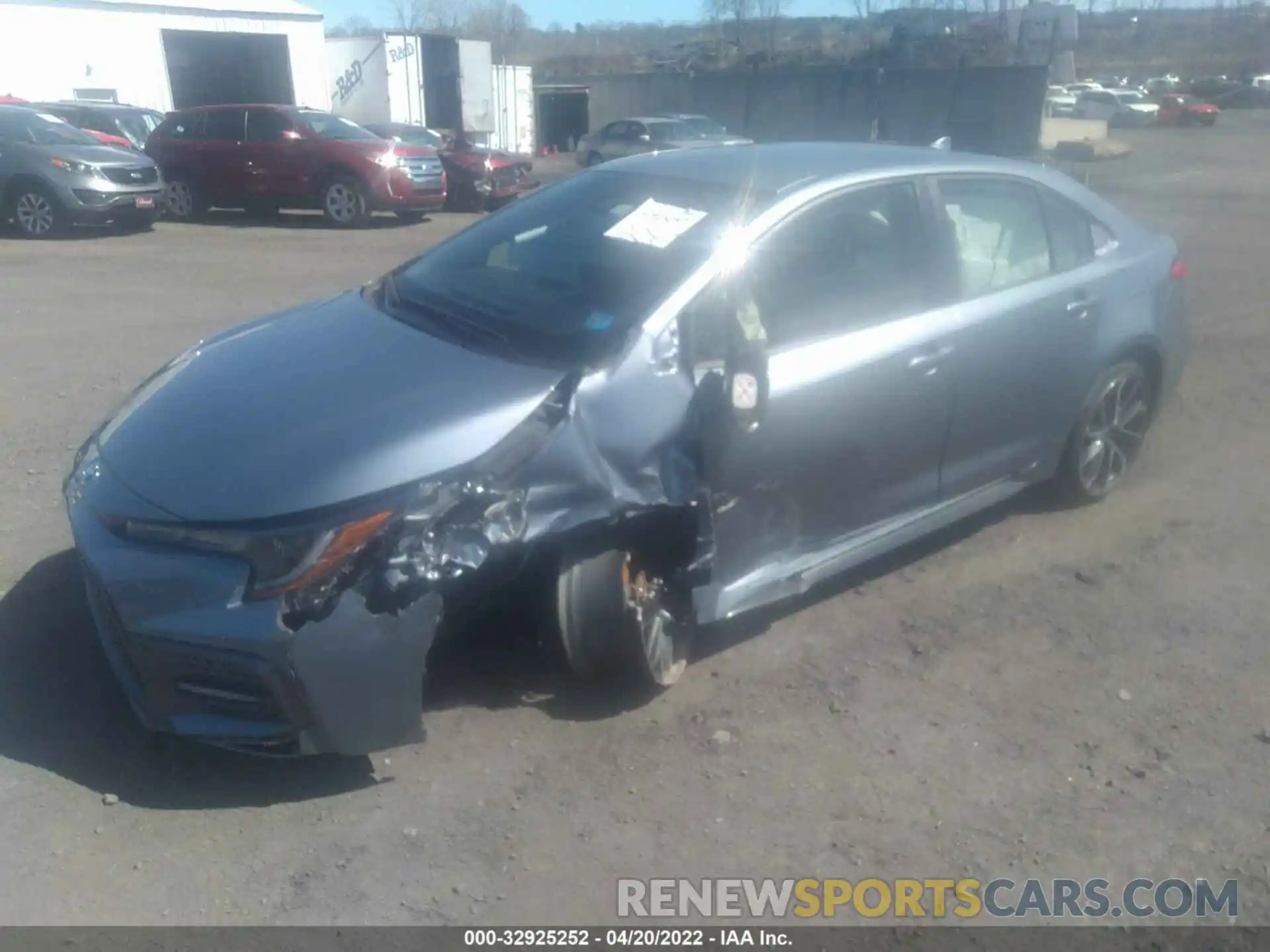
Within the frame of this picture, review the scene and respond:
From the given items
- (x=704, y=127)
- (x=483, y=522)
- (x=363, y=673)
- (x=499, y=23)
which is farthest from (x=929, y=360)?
(x=499, y=23)

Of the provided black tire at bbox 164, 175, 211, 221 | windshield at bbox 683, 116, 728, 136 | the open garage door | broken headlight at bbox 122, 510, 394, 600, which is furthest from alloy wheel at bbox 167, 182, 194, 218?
broken headlight at bbox 122, 510, 394, 600

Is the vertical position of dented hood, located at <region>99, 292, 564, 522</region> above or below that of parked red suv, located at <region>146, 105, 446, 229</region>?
above

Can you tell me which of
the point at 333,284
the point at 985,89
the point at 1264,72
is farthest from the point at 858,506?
the point at 1264,72

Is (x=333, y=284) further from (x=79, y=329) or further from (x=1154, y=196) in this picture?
(x=1154, y=196)

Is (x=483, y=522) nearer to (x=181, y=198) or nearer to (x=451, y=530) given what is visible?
(x=451, y=530)

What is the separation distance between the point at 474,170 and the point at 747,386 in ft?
55.5

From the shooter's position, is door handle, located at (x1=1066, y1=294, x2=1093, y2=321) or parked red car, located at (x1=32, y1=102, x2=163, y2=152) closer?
door handle, located at (x1=1066, y1=294, x2=1093, y2=321)

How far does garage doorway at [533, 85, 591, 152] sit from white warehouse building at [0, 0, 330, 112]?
9.92 metres

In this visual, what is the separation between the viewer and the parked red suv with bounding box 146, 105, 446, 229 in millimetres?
16797

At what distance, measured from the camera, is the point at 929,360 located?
4281 mm

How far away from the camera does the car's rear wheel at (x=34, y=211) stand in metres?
14.8

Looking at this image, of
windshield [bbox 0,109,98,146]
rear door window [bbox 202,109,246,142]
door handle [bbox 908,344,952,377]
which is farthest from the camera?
rear door window [bbox 202,109,246,142]

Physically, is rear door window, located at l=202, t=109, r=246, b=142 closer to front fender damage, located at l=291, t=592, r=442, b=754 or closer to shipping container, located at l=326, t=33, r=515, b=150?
shipping container, located at l=326, t=33, r=515, b=150

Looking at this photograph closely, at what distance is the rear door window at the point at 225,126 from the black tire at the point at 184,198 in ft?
2.49
